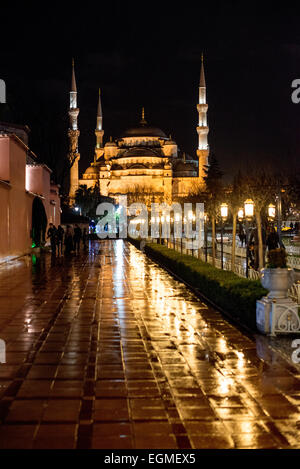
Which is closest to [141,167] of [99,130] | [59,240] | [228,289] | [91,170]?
[91,170]

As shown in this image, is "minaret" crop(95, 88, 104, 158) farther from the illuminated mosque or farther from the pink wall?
the pink wall

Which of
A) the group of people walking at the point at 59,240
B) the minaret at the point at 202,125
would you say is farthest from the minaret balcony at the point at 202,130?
the group of people walking at the point at 59,240

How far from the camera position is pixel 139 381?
504cm

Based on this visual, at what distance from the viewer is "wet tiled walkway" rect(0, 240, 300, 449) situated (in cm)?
378

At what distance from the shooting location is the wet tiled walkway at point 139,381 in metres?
3.78

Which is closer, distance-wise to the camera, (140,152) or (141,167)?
(141,167)

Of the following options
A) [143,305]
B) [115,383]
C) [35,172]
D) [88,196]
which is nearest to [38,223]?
[35,172]

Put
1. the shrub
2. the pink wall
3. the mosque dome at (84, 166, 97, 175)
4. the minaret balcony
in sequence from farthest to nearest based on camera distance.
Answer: the mosque dome at (84, 166, 97, 175) < the minaret balcony < the pink wall < the shrub

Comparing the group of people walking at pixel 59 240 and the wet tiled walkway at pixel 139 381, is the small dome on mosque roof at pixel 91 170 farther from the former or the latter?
the wet tiled walkway at pixel 139 381

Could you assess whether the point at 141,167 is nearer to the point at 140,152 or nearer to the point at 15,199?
the point at 140,152

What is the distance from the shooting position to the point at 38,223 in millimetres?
24766

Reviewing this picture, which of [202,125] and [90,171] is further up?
[202,125]

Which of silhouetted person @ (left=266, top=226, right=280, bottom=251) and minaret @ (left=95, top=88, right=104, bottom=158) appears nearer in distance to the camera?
silhouetted person @ (left=266, top=226, right=280, bottom=251)

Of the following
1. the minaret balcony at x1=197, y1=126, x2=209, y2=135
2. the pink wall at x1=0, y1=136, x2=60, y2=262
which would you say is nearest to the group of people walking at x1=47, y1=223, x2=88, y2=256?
the pink wall at x1=0, y1=136, x2=60, y2=262
